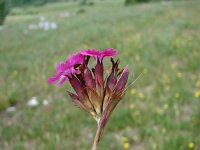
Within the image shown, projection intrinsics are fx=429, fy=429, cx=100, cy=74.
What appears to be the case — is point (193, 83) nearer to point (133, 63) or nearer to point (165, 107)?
point (165, 107)

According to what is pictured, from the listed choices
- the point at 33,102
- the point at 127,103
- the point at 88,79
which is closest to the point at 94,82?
the point at 88,79

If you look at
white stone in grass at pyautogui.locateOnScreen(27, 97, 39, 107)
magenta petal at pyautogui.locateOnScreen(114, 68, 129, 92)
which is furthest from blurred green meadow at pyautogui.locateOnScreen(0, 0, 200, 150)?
magenta petal at pyautogui.locateOnScreen(114, 68, 129, 92)

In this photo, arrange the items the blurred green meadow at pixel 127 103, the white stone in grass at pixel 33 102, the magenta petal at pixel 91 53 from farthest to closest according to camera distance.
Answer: the white stone in grass at pixel 33 102
the blurred green meadow at pixel 127 103
the magenta petal at pixel 91 53

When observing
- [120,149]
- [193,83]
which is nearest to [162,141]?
[120,149]

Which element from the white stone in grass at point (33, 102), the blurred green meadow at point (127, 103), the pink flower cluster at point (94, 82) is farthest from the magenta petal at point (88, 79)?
the white stone in grass at point (33, 102)

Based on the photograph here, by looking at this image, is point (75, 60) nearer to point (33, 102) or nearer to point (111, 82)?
point (111, 82)

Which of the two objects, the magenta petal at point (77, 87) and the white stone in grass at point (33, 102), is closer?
the magenta petal at point (77, 87)

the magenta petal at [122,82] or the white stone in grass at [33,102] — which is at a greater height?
the magenta petal at [122,82]

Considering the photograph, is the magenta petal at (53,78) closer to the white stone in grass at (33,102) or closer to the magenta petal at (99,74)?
the magenta petal at (99,74)

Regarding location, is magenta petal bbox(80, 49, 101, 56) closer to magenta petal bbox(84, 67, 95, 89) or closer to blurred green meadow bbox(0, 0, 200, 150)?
magenta petal bbox(84, 67, 95, 89)
